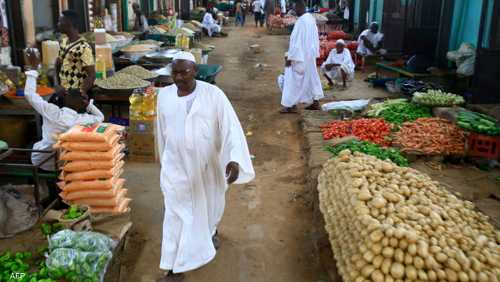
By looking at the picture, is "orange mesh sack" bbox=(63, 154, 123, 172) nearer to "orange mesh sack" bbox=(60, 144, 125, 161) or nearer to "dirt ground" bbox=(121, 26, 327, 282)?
"orange mesh sack" bbox=(60, 144, 125, 161)

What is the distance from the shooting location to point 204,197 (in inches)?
165

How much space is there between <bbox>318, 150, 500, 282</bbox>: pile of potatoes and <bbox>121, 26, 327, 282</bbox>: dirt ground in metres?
0.66

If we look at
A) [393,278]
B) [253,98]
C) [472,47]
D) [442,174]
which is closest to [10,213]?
[393,278]

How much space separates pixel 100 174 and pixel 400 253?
2.80 m

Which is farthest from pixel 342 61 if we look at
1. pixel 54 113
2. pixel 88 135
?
pixel 88 135

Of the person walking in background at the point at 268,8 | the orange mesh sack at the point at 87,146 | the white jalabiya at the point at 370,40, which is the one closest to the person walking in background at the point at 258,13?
the person walking in background at the point at 268,8

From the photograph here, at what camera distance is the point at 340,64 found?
11.9m

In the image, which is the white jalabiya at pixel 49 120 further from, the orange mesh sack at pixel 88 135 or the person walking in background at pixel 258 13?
the person walking in background at pixel 258 13

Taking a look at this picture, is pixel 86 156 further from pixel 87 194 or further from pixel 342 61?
pixel 342 61

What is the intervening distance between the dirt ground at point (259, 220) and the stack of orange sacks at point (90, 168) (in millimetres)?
500

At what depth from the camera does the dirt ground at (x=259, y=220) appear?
179 inches

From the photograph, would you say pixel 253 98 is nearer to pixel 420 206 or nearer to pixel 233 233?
pixel 233 233

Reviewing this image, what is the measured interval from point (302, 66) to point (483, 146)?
4.02m

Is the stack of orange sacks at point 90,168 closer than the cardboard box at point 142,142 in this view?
Yes
